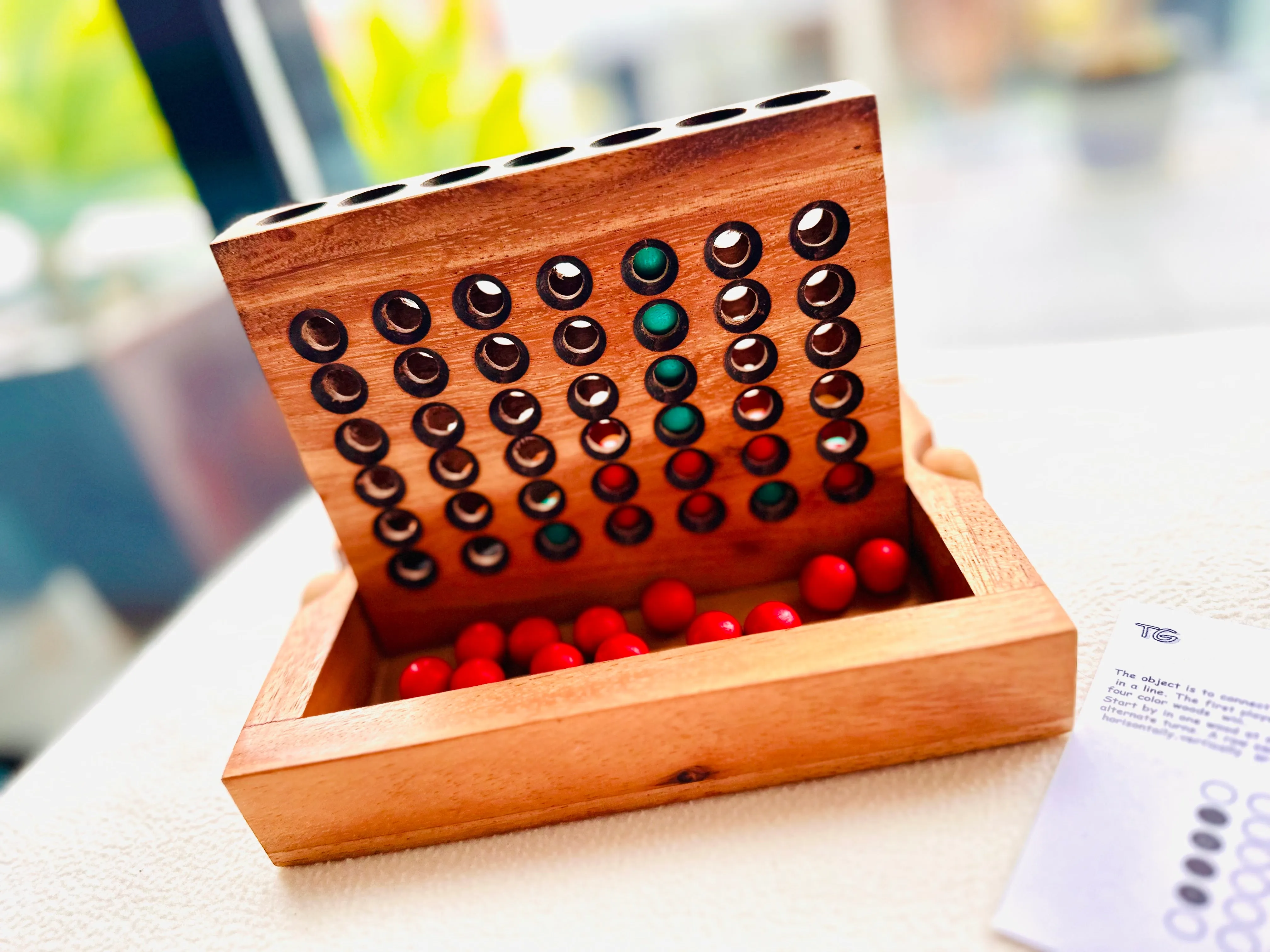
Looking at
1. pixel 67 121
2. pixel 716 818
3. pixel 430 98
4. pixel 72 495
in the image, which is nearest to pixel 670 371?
pixel 716 818

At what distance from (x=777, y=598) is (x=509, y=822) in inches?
8.7

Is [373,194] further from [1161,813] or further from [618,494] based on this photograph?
[1161,813]

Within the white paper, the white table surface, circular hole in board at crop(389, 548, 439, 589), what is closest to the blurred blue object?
the white table surface

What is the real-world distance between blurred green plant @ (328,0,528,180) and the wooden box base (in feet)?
3.70

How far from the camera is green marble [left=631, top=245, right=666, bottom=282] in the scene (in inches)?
19.1

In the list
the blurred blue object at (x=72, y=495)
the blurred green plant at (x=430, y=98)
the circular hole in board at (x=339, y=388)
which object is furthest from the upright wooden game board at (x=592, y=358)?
the blurred blue object at (x=72, y=495)

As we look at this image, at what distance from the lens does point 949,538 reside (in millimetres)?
513

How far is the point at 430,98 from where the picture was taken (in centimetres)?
141

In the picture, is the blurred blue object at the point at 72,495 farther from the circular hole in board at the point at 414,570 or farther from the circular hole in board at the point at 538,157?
the circular hole in board at the point at 538,157

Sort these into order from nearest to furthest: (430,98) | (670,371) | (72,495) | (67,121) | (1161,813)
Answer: (1161,813) < (670,371) < (430,98) < (67,121) < (72,495)

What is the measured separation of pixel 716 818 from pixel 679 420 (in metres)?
0.22

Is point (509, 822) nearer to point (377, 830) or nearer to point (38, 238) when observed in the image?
point (377, 830)

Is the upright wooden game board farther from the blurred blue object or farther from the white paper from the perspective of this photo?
the blurred blue object

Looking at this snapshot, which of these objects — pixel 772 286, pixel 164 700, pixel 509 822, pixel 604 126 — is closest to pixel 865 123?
pixel 772 286
